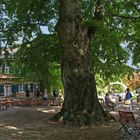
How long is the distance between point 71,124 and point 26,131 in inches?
107

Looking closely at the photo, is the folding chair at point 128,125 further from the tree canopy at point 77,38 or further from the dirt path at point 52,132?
the tree canopy at point 77,38

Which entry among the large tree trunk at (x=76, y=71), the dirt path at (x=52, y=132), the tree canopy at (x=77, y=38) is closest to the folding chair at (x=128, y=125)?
the dirt path at (x=52, y=132)

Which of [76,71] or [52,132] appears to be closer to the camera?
[52,132]

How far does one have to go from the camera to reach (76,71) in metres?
19.8

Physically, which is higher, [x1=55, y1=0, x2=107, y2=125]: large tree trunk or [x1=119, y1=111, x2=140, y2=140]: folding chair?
[x1=55, y1=0, x2=107, y2=125]: large tree trunk

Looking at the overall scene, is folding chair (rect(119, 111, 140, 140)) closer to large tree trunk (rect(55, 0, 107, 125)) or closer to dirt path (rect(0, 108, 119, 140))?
dirt path (rect(0, 108, 119, 140))

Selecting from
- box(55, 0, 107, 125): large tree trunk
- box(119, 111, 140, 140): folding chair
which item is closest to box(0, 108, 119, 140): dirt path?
box(119, 111, 140, 140): folding chair

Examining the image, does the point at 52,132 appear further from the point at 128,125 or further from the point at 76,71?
the point at 76,71

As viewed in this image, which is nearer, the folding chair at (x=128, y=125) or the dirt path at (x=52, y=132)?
the folding chair at (x=128, y=125)

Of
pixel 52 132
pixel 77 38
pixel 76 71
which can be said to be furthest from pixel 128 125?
pixel 77 38

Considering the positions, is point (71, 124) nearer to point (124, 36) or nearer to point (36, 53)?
point (124, 36)

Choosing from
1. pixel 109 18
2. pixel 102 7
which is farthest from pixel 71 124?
pixel 109 18

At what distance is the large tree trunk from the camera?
64.9 ft

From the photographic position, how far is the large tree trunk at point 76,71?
1978 cm
